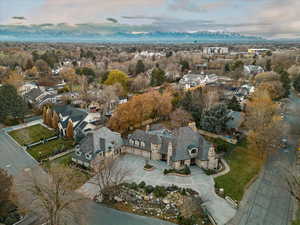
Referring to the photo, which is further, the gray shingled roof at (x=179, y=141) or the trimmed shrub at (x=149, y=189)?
the gray shingled roof at (x=179, y=141)

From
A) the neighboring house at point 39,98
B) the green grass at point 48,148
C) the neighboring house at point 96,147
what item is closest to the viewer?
the neighboring house at point 96,147

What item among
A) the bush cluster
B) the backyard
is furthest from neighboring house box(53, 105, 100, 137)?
the bush cluster

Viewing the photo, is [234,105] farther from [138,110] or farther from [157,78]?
[157,78]

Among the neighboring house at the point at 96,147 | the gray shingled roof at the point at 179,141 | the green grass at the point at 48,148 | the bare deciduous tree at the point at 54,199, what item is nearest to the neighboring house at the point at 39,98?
the green grass at the point at 48,148

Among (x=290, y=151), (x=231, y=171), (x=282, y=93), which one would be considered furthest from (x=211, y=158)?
(x=282, y=93)

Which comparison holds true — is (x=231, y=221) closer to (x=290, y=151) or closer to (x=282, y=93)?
(x=290, y=151)

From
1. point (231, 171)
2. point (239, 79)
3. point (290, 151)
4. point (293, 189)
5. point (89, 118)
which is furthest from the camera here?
point (239, 79)

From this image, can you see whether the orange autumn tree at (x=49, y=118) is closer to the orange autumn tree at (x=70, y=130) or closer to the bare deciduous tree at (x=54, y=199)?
the orange autumn tree at (x=70, y=130)
